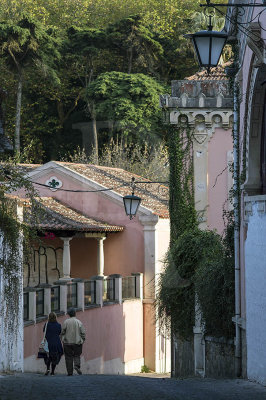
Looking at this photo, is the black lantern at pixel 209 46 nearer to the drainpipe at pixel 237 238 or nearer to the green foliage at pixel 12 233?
the drainpipe at pixel 237 238

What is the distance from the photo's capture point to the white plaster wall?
558 inches

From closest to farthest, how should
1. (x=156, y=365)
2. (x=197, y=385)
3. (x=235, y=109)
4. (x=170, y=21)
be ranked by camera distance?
1. (x=197, y=385)
2. (x=235, y=109)
3. (x=156, y=365)
4. (x=170, y=21)

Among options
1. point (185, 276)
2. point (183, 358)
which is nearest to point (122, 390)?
point (185, 276)

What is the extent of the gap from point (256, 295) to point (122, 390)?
302cm

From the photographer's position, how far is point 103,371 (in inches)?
1133

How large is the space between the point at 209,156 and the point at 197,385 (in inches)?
405

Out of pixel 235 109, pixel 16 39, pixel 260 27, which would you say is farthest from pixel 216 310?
pixel 16 39

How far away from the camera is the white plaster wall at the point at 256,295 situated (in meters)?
14.2

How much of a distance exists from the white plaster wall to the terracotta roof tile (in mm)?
16523

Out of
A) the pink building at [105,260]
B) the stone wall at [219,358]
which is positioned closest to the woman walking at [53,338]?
the stone wall at [219,358]

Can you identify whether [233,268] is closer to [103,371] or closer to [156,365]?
[103,371]

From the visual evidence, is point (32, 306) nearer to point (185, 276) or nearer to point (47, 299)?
point (47, 299)

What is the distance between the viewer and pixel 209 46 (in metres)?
12.4

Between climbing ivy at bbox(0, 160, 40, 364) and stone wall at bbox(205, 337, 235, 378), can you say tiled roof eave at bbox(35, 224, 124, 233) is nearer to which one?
climbing ivy at bbox(0, 160, 40, 364)
